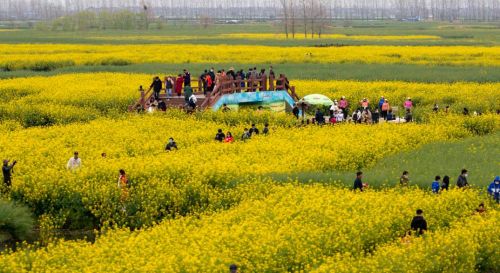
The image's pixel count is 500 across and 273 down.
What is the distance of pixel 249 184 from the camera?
90.8 ft

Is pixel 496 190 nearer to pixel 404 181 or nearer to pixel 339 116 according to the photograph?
pixel 404 181

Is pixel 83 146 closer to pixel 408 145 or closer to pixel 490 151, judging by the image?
pixel 408 145

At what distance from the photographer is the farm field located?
803 inches

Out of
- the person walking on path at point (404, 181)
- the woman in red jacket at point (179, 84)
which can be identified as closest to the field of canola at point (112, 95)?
Answer: the woman in red jacket at point (179, 84)

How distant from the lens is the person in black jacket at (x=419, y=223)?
21.6m

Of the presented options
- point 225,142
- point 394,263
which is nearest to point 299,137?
point 225,142

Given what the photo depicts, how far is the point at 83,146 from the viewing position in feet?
116

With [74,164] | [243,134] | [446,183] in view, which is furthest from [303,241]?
[243,134]

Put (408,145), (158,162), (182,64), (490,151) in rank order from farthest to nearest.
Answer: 1. (182,64)
2. (408,145)
3. (490,151)
4. (158,162)

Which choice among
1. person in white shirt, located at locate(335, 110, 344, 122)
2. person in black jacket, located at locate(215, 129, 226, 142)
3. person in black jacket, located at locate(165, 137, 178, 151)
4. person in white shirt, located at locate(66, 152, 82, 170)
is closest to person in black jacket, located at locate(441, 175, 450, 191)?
person in black jacket, located at locate(215, 129, 226, 142)

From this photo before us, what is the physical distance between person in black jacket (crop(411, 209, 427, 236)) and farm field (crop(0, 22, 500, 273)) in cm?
34

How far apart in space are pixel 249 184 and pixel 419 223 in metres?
7.38

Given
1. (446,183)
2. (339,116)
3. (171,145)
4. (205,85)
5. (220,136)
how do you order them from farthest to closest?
(205,85)
(339,116)
(220,136)
(171,145)
(446,183)

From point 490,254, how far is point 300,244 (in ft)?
15.3
